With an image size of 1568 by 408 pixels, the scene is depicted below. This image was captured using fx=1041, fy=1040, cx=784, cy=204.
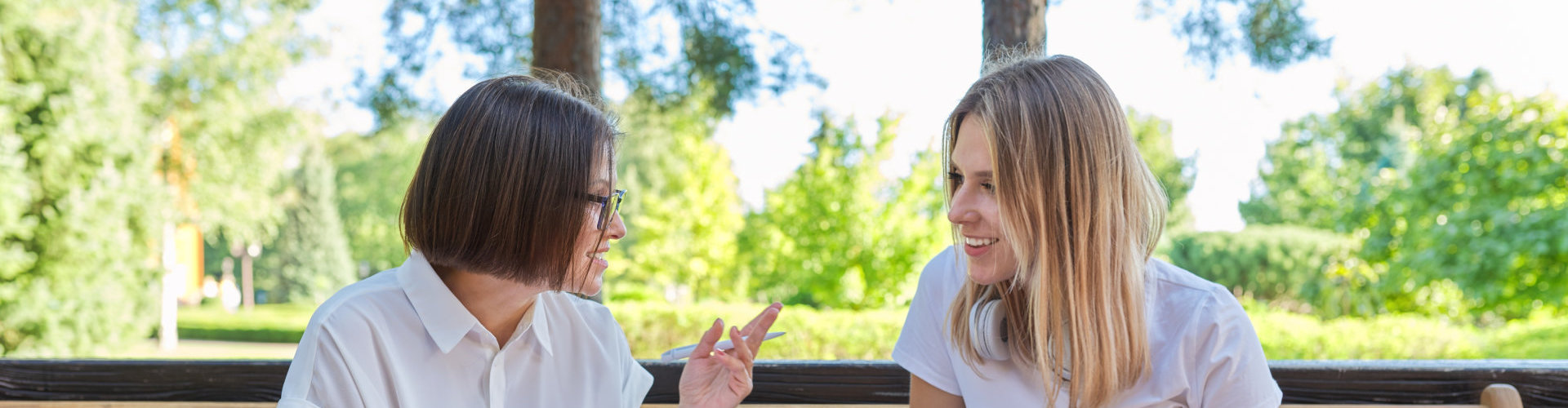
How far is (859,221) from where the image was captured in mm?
9805

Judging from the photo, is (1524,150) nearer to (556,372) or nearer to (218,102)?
(556,372)

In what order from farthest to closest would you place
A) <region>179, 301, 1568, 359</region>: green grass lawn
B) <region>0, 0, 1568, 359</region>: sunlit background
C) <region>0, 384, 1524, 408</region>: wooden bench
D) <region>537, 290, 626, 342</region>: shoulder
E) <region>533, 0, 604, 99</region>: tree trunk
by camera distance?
<region>179, 301, 1568, 359</region>: green grass lawn → <region>0, 0, 1568, 359</region>: sunlit background → <region>533, 0, 604, 99</region>: tree trunk → <region>0, 384, 1524, 408</region>: wooden bench → <region>537, 290, 626, 342</region>: shoulder

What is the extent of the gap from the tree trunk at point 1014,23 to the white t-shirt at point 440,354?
1.88 meters

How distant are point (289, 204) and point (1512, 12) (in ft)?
82.7

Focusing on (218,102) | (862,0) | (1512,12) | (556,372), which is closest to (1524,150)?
(862,0)

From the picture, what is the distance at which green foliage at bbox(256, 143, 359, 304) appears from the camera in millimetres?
24922

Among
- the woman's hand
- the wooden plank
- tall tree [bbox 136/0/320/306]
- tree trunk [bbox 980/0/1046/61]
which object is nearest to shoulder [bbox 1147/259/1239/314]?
the woman's hand

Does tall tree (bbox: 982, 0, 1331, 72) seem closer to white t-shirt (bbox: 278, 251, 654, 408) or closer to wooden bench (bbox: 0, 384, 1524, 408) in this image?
wooden bench (bbox: 0, 384, 1524, 408)

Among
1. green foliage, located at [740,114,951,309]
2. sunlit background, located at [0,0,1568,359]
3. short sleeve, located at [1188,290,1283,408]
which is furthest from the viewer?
green foliage, located at [740,114,951,309]

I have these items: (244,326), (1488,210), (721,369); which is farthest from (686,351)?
(244,326)

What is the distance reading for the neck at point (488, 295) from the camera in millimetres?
1528

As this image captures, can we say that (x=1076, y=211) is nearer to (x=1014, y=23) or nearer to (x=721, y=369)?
(x=721, y=369)

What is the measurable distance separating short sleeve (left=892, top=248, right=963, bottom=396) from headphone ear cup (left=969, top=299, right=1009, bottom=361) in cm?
11

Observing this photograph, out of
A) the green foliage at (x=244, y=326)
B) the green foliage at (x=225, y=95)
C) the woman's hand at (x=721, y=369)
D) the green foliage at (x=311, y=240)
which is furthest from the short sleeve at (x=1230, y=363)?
the green foliage at (x=311, y=240)
